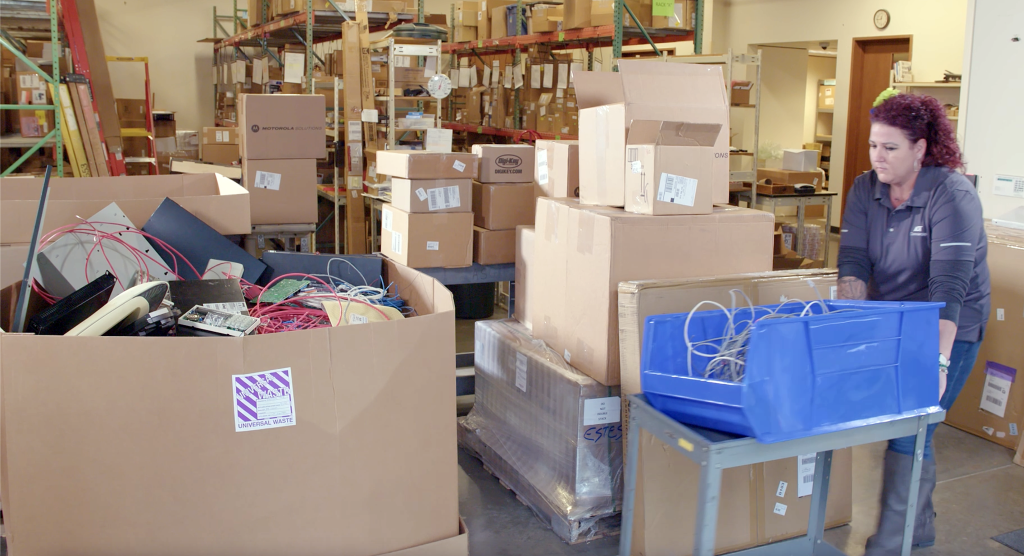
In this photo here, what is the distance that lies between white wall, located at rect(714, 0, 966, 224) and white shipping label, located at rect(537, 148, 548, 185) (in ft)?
17.7

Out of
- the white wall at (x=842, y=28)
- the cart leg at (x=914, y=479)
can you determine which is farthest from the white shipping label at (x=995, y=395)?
the white wall at (x=842, y=28)

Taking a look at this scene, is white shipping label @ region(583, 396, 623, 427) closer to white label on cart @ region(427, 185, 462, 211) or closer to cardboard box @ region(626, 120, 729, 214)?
cardboard box @ region(626, 120, 729, 214)

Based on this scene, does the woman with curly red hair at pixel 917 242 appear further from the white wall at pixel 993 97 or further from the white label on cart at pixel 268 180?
the white label on cart at pixel 268 180

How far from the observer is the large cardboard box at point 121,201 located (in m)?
2.40

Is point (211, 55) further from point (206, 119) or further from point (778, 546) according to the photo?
point (778, 546)

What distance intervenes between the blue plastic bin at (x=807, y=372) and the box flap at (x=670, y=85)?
1.01 metres

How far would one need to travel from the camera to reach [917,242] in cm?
211

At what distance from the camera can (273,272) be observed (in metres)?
2.40

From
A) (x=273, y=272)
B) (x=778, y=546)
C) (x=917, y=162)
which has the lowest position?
(x=778, y=546)

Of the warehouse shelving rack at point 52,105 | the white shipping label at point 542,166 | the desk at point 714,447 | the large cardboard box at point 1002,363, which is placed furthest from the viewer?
the warehouse shelving rack at point 52,105

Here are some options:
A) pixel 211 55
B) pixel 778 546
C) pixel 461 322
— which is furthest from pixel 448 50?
pixel 778 546

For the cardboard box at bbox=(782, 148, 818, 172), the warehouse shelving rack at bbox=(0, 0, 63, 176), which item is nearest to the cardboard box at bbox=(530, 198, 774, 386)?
the warehouse shelving rack at bbox=(0, 0, 63, 176)

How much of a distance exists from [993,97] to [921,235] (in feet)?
6.02

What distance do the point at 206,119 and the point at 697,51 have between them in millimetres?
6317
